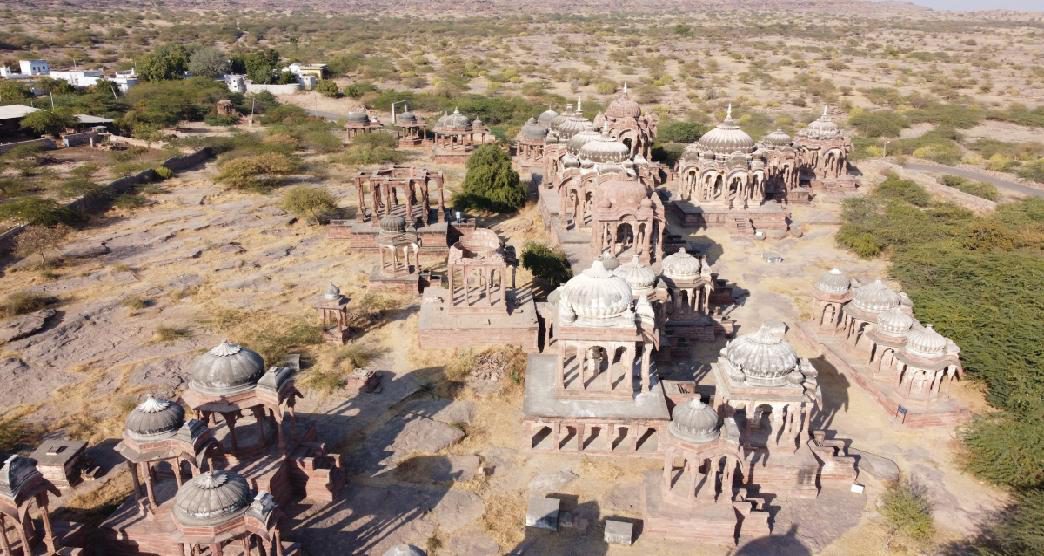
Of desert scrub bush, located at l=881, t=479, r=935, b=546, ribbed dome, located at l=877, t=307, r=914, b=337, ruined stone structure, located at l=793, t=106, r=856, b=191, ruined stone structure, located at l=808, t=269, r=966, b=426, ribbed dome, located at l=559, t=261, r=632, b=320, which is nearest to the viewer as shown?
desert scrub bush, located at l=881, t=479, r=935, b=546

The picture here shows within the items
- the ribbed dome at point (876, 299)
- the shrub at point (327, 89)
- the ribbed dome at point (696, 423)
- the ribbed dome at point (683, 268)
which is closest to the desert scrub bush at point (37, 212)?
the ribbed dome at point (683, 268)

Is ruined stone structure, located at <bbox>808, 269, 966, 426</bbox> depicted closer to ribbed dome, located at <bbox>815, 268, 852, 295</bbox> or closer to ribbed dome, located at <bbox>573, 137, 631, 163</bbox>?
ribbed dome, located at <bbox>815, 268, 852, 295</bbox>

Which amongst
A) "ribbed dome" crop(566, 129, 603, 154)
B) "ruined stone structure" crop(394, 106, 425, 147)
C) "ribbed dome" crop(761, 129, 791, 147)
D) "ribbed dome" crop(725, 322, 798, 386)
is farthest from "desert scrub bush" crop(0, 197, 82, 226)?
"ribbed dome" crop(761, 129, 791, 147)

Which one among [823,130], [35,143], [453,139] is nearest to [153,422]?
[453,139]

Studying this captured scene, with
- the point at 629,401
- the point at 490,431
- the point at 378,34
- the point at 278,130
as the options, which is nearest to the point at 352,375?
the point at 490,431

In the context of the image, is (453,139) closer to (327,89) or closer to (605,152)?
(605,152)

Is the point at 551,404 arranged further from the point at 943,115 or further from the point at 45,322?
the point at 943,115
